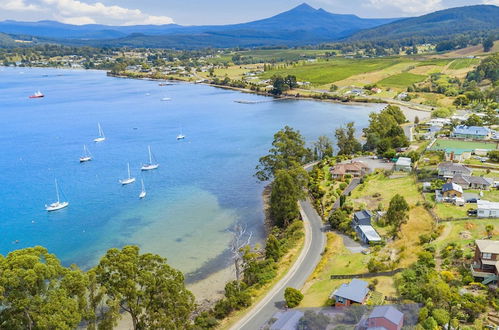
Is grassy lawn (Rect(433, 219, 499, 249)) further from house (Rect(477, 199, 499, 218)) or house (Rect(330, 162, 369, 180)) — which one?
house (Rect(330, 162, 369, 180))

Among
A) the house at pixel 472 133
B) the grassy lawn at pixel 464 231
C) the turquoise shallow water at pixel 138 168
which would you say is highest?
the house at pixel 472 133

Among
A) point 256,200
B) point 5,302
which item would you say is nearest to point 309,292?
point 5,302

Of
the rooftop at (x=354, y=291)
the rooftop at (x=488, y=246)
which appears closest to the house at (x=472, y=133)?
the rooftop at (x=488, y=246)

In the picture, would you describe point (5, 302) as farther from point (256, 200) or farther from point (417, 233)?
point (256, 200)

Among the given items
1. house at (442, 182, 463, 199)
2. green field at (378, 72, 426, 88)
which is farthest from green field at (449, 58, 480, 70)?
house at (442, 182, 463, 199)

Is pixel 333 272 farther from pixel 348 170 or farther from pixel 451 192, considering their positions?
pixel 348 170

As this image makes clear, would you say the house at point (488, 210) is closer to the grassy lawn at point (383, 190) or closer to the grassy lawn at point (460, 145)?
the grassy lawn at point (383, 190)
